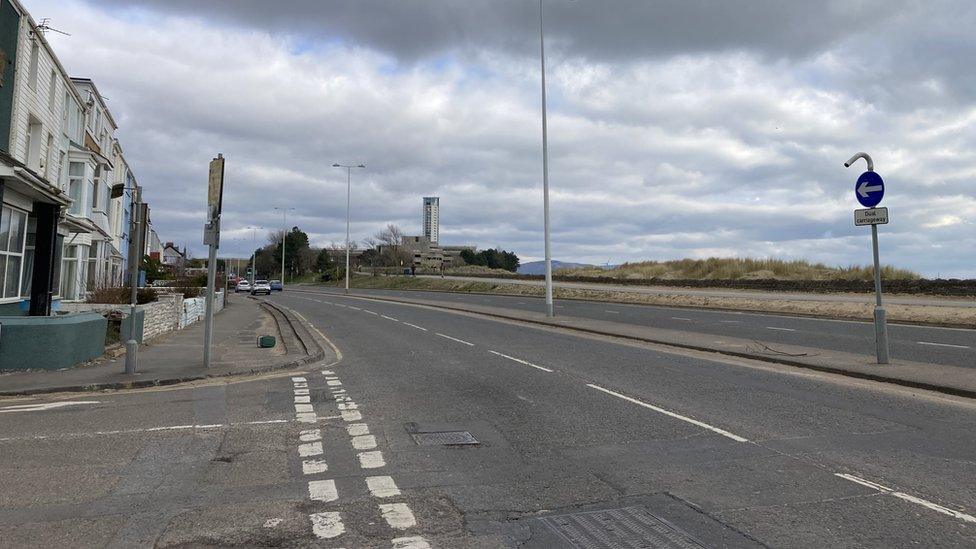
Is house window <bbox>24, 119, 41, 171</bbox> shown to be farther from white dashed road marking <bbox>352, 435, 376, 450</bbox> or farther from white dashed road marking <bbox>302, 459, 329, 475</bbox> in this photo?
white dashed road marking <bbox>302, 459, 329, 475</bbox>

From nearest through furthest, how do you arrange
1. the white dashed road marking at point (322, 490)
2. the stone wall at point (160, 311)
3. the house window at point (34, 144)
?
the white dashed road marking at point (322, 490) < the stone wall at point (160, 311) < the house window at point (34, 144)

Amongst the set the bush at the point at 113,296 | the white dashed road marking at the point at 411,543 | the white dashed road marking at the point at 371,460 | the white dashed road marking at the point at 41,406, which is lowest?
the white dashed road marking at the point at 411,543

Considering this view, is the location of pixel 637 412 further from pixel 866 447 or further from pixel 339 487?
pixel 339 487

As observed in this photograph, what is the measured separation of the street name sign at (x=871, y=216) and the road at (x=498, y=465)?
3.40 m

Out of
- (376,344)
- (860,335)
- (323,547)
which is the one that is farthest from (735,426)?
(860,335)

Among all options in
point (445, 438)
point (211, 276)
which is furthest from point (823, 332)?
point (211, 276)

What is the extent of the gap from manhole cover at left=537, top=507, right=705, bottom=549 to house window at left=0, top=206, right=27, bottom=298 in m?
14.6

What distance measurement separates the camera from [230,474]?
19.1ft

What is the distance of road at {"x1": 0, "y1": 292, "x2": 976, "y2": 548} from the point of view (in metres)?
4.48

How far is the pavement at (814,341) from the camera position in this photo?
11.6 m

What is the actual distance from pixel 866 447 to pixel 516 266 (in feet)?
513

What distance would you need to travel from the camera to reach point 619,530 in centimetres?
446

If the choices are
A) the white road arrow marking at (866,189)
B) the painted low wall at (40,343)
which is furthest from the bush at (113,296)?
the white road arrow marking at (866,189)

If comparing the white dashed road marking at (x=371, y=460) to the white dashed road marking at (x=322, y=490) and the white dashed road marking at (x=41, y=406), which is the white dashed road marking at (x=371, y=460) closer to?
the white dashed road marking at (x=322, y=490)
